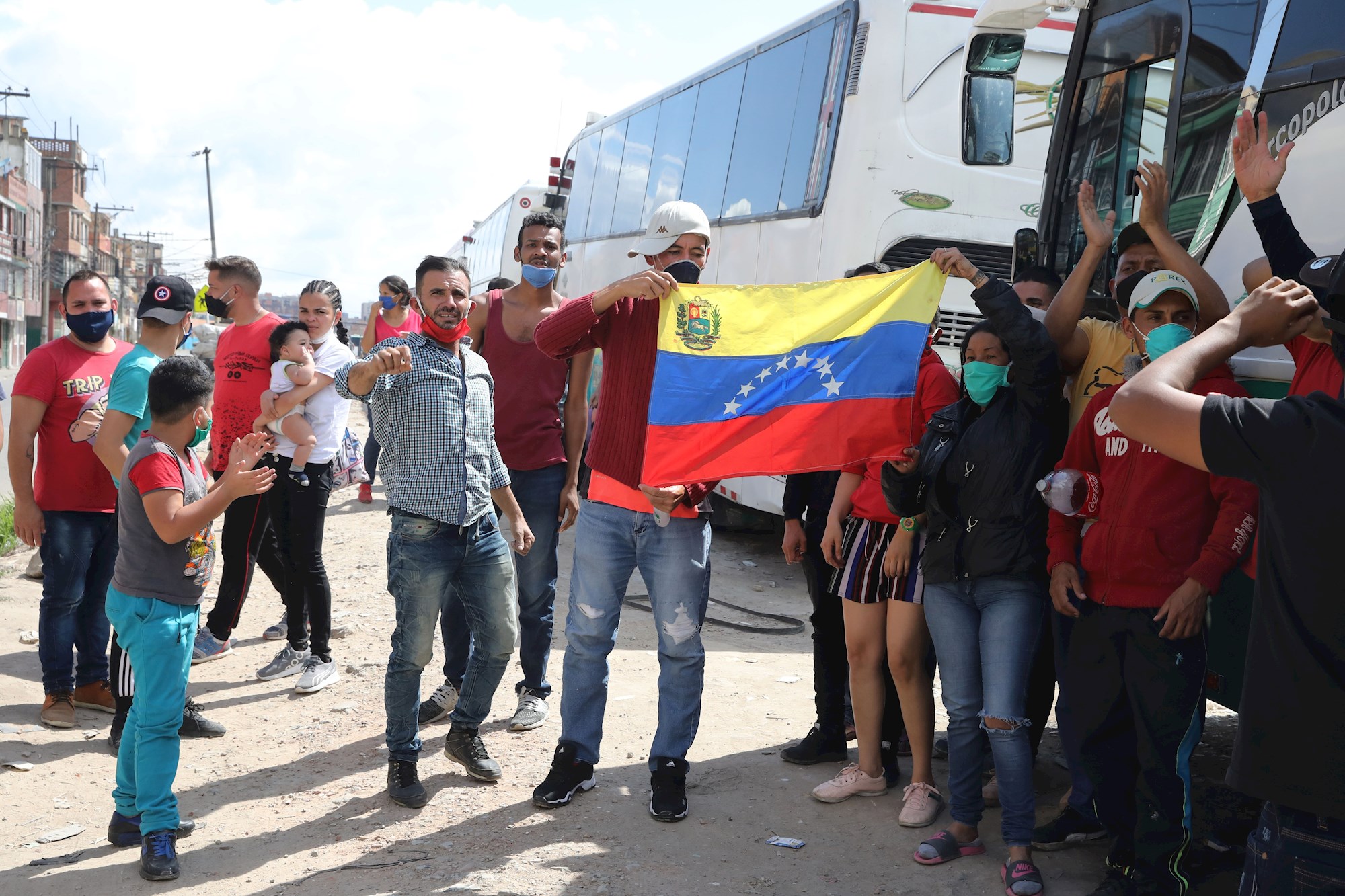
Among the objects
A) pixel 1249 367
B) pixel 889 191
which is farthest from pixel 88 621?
pixel 889 191

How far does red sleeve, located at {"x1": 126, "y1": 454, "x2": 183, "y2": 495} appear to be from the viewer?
3.86 m

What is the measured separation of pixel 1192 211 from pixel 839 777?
2640 mm

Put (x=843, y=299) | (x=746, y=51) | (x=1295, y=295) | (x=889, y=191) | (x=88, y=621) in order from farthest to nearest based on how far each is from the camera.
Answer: (x=746, y=51) < (x=889, y=191) < (x=88, y=621) < (x=843, y=299) < (x=1295, y=295)

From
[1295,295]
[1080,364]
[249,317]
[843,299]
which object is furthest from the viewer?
[249,317]

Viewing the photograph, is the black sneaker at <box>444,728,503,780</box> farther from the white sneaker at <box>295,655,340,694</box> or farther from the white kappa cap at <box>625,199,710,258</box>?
the white kappa cap at <box>625,199,710,258</box>

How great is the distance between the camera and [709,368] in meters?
4.15

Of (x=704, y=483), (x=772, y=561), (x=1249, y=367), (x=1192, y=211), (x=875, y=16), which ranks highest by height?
(x=875, y=16)

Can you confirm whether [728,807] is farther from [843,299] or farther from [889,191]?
[889,191]

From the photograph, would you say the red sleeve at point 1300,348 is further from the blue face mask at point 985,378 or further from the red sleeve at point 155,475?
the red sleeve at point 155,475

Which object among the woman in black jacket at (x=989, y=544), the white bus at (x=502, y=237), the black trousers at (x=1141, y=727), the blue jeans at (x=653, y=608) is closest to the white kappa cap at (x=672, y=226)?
the woman in black jacket at (x=989, y=544)

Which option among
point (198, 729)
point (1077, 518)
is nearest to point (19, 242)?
point (198, 729)

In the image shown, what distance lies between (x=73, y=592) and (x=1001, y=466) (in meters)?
4.33

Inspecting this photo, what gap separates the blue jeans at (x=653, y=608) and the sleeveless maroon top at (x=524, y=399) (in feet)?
2.84

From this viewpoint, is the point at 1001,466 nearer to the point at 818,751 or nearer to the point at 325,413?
the point at 818,751
